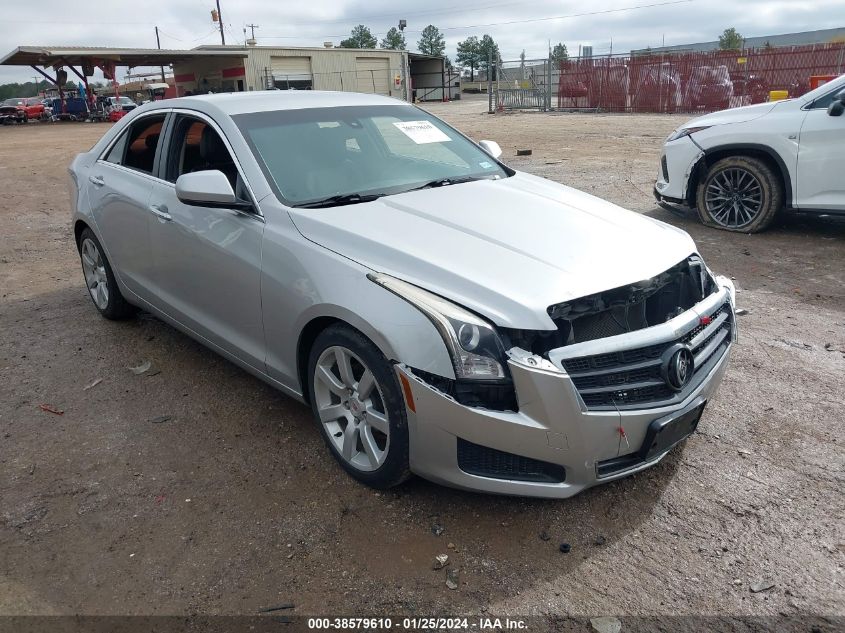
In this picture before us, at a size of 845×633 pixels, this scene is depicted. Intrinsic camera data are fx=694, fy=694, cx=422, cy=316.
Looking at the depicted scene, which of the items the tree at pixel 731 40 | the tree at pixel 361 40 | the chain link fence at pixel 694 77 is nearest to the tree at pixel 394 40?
the tree at pixel 361 40

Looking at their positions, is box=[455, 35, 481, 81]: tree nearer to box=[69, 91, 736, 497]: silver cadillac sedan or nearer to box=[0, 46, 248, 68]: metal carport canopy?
box=[0, 46, 248, 68]: metal carport canopy

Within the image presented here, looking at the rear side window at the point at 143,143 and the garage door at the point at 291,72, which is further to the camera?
the garage door at the point at 291,72

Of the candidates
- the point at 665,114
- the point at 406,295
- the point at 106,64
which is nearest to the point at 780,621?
the point at 406,295

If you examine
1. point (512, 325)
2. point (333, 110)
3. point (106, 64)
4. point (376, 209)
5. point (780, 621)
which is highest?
point (106, 64)

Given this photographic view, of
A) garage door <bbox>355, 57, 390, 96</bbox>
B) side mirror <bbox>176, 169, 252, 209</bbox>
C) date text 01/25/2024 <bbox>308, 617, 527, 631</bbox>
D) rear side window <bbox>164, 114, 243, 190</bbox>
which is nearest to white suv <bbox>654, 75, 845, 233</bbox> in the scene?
rear side window <bbox>164, 114, 243, 190</bbox>

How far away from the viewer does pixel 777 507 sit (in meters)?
2.95

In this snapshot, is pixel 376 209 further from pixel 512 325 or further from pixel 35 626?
pixel 35 626

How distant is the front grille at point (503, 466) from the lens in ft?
8.79

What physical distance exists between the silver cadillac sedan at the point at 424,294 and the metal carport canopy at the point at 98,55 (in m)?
35.2

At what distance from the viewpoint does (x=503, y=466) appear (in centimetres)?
271

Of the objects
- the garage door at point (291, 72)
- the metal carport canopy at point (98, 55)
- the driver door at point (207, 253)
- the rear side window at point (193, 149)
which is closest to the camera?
the driver door at point (207, 253)

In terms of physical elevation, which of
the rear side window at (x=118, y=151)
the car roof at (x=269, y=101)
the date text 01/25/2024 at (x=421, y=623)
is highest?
the car roof at (x=269, y=101)

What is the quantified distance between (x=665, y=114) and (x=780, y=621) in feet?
81.8

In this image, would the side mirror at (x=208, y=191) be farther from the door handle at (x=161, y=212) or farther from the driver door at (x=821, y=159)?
the driver door at (x=821, y=159)
